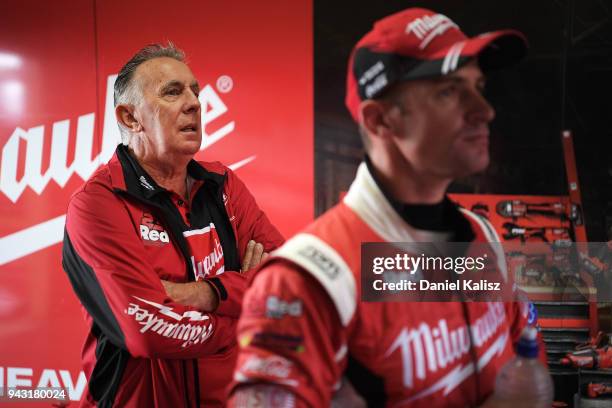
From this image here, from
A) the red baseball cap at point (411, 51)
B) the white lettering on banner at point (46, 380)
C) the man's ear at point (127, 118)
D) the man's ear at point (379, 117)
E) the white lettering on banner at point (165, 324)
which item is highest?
the man's ear at point (127, 118)

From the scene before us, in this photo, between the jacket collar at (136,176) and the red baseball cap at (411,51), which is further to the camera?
the jacket collar at (136,176)

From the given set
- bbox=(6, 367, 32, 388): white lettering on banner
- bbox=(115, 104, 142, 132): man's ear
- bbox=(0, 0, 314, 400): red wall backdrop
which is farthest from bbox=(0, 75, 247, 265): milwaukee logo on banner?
bbox=(115, 104, 142, 132): man's ear

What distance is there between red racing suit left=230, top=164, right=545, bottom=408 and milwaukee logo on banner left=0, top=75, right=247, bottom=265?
160cm

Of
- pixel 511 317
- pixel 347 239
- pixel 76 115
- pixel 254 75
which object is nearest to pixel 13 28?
pixel 76 115

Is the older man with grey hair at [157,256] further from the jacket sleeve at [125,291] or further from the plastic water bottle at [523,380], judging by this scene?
the plastic water bottle at [523,380]

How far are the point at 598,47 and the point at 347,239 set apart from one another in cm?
130

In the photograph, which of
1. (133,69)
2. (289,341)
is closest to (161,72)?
(133,69)

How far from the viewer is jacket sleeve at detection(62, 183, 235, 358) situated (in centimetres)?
145

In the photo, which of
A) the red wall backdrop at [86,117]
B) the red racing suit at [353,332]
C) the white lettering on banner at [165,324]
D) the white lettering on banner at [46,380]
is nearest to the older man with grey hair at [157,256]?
the white lettering on banner at [165,324]

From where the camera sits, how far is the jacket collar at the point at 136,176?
1.57 m

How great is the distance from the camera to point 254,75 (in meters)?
2.19

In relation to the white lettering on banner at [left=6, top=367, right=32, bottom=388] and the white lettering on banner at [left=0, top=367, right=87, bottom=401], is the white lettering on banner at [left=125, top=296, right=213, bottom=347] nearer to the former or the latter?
the white lettering on banner at [left=0, top=367, right=87, bottom=401]

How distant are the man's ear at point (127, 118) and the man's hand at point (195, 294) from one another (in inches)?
17.3

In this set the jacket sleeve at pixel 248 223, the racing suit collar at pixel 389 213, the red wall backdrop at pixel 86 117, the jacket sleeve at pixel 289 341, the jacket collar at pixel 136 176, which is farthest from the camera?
the red wall backdrop at pixel 86 117
